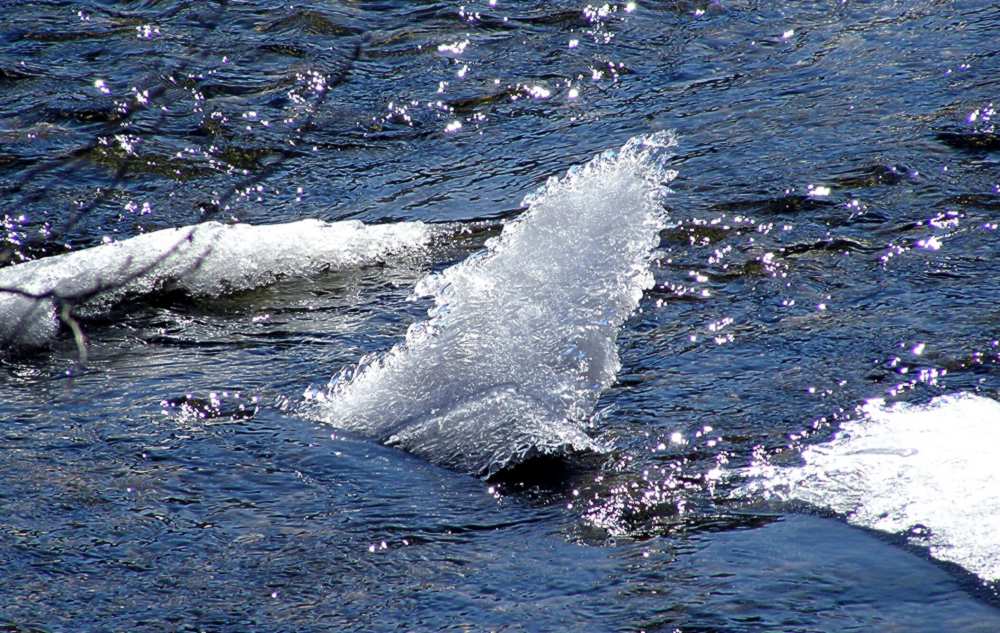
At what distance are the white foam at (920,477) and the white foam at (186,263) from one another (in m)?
2.10

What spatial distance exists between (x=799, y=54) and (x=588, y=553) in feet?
13.8

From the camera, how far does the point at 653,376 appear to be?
381 cm

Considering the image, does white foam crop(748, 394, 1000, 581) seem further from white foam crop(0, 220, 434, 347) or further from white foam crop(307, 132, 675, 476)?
white foam crop(0, 220, 434, 347)

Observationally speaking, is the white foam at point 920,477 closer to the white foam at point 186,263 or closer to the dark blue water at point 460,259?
the dark blue water at point 460,259

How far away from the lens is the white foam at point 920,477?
2949mm

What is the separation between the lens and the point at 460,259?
4.81m

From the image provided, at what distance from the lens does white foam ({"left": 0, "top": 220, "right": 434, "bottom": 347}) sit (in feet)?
14.3

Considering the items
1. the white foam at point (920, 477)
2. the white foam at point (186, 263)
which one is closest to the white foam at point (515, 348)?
the white foam at point (186, 263)

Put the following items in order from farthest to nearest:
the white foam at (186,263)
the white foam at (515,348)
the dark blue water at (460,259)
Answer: the white foam at (186,263)
the white foam at (515,348)
the dark blue water at (460,259)

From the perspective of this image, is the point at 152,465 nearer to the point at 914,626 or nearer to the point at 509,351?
the point at 509,351

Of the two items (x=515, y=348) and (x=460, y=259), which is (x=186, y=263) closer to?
(x=460, y=259)

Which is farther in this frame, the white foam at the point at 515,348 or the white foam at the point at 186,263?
the white foam at the point at 186,263

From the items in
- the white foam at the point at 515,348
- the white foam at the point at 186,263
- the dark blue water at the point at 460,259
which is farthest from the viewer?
the white foam at the point at 186,263

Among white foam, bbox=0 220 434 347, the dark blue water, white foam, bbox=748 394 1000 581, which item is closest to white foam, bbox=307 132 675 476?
the dark blue water
